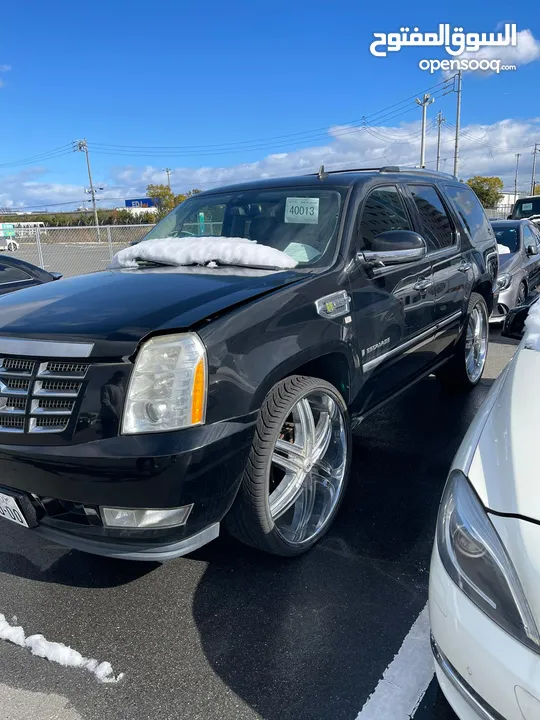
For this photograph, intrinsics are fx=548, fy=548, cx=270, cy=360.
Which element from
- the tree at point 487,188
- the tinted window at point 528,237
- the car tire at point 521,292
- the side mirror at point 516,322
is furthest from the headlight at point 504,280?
the tree at point 487,188

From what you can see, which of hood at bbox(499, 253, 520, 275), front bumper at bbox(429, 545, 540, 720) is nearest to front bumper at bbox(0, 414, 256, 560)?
front bumper at bbox(429, 545, 540, 720)

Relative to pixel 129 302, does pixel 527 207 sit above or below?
above

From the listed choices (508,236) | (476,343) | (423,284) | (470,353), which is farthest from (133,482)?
(508,236)

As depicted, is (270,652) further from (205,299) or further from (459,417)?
(459,417)

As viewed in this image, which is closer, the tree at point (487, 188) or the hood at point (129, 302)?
the hood at point (129, 302)

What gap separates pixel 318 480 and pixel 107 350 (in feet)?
4.75

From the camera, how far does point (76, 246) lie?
18266mm

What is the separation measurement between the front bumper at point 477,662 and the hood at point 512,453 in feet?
0.91

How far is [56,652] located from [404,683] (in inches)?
54.2

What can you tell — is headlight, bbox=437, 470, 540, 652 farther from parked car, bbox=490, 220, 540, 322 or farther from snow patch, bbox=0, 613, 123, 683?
parked car, bbox=490, 220, 540, 322

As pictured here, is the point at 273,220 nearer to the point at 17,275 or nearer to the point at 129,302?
the point at 129,302

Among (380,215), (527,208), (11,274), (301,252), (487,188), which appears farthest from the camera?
(487,188)

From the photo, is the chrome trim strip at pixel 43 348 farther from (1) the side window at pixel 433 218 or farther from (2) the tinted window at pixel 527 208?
(2) the tinted window at pixel 527 208

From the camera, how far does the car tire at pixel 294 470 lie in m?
2.40
